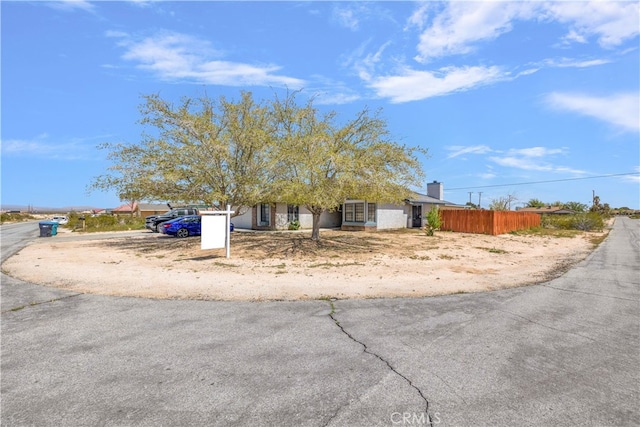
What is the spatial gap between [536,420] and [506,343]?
1842 mm

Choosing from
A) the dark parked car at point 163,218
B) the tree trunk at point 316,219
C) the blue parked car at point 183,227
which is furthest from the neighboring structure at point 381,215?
the dark parked car at point 163,218

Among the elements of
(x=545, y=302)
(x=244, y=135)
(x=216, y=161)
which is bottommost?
(x=545, y=302)

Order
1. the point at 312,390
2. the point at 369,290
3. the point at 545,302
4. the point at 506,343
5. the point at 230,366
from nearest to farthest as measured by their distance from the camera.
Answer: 1. the point at 312,390
2. the point at 230,366
3. the point at 506,343
4. the point at 545,302
5. the point at 369,290

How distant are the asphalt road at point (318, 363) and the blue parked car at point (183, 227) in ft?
50.8

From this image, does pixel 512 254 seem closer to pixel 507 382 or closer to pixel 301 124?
pixel 301 124

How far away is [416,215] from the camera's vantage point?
32125 mm

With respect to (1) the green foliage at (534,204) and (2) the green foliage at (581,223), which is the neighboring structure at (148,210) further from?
(1) the green foliage at (534,204)

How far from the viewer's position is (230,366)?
3730 mm

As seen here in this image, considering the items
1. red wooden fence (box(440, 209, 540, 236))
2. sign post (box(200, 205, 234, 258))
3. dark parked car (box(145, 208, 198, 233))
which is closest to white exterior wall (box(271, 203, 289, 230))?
dark parked car (box(145, 208, 198, 233))

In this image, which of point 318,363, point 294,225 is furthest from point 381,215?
point 318,363

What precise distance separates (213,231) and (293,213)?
55.0ft

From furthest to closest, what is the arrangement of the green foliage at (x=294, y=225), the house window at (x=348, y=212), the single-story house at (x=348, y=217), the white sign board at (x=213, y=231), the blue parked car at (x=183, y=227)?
the house window at (x=348, y=212) < the single-story house at (x=348, y=217) < the green foliage at (x=294, y=225) < the blue parked car at (x=183, y=227) < the white sign board at (x=213, y=231)

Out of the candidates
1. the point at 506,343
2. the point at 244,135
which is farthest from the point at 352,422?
the point at 244,135

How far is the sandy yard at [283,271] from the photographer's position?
24.7 feet
